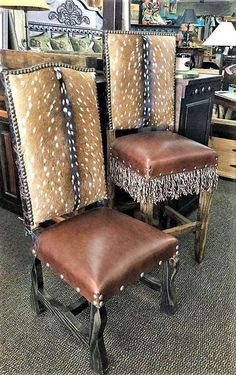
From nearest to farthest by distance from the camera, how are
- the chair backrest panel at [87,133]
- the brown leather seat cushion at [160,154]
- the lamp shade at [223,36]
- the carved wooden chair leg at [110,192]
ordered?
1. the chair backrest panel at [87,133]
2. the brown leather seat cushion at [160,154]
3. the carved wooden chair leg at [110,192]
4. the lamp shade at [223,36]

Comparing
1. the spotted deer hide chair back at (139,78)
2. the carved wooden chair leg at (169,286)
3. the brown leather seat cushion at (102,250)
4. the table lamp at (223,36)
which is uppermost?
the table lamp at (223,36)

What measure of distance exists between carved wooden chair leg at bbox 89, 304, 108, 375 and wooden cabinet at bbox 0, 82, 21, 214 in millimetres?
1328

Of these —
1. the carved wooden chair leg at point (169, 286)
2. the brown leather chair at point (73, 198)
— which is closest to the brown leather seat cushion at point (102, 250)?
the brown leather chair at point (73, 198)

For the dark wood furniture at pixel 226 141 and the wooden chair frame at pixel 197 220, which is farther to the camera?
the dark wood furniture at pixel 226 141

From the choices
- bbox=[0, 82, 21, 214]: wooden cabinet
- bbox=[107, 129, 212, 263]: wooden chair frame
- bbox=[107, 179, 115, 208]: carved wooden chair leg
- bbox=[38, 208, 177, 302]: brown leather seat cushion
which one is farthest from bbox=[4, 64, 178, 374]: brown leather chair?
bbox=[0, 82, 21, 214]: wooden cabinet

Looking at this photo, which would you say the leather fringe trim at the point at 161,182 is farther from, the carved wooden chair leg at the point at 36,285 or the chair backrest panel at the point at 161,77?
the carved wooden chair leg at the point at 36,285

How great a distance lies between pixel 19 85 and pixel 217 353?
1.24 m

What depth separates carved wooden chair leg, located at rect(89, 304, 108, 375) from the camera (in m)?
1.12

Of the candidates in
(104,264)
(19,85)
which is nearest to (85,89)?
(19,85)

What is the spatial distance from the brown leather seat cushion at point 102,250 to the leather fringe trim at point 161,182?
0.82ft

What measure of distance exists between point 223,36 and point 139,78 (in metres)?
1.92

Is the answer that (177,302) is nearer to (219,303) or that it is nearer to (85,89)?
(219,303)

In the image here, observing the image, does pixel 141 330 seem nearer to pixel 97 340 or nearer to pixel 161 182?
pixel 97 340

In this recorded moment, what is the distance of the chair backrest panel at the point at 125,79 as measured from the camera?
1590 mm
